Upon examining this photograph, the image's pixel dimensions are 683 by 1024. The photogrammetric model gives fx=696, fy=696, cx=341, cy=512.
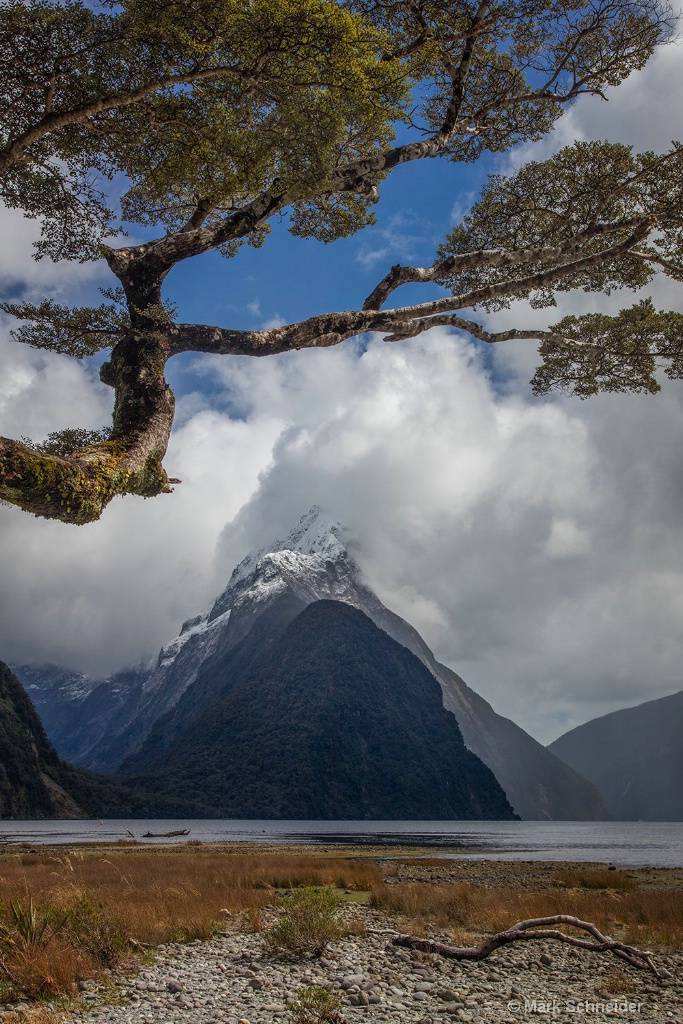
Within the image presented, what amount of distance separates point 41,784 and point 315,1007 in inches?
6238

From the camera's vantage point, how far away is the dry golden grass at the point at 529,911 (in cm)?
998

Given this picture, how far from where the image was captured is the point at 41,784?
142m

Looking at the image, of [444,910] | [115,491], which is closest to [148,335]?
[115,491]

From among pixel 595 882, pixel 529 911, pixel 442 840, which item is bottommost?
pixel 442 840

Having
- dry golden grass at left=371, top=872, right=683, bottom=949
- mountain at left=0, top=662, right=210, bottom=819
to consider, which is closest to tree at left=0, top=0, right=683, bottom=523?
dry golden grass at left=371, top=872, right=683, bottom=949

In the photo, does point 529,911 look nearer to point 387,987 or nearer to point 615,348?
point 387,987

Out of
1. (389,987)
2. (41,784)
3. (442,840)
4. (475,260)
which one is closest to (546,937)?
(389,987)

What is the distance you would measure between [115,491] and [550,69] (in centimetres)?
834

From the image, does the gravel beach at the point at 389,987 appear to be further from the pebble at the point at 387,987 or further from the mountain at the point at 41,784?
the mountain at the point at 41,784

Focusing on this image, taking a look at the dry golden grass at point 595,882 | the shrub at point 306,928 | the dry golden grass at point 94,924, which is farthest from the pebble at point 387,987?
the dry golden grass at point 595,882

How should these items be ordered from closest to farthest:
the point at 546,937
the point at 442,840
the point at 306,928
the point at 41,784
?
the point at 546,937 → the point at 306,928 → the point at 442,840 → the point at 41,784

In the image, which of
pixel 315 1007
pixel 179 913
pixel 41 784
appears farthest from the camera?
pixel 41 784

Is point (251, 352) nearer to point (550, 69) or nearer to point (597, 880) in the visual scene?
point (550, 69)

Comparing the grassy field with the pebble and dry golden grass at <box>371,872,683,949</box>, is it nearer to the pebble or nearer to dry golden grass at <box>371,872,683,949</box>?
dry golden grass at <box>371,872,683,949</box>
